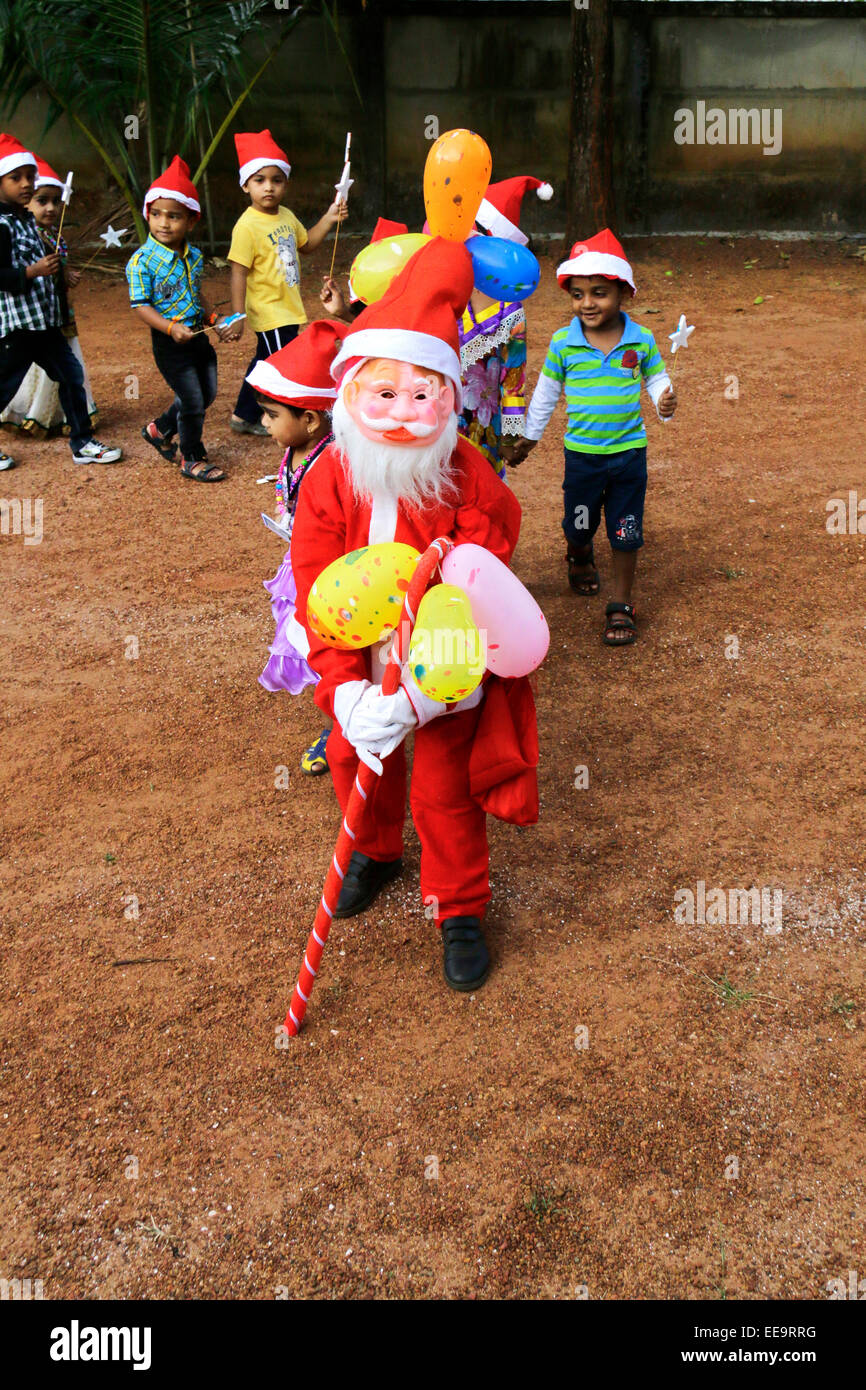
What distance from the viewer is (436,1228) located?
245cm

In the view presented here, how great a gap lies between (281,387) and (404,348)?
73 centimetres

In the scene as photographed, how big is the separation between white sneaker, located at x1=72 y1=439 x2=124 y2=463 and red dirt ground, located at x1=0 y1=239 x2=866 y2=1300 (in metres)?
1.29

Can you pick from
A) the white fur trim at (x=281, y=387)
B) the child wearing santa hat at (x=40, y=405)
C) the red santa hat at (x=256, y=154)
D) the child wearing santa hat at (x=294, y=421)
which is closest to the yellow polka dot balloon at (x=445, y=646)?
the child wearing santa hat at (x=294, y=421)

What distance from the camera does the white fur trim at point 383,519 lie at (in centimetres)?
276

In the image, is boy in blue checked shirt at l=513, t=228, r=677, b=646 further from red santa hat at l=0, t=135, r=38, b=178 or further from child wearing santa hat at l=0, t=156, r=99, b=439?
child wearing santa hat at l=0, t=156, r=99, b=439

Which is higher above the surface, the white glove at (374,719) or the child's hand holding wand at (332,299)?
the child's hand holding wand at (332,299)

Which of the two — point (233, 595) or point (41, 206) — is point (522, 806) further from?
point (41, 206)

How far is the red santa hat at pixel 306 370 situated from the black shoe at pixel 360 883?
1.35 m

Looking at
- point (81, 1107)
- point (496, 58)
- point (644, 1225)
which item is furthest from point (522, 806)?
point (496, 58)

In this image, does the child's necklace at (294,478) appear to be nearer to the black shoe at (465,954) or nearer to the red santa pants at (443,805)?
the red santa pants at (443,805)

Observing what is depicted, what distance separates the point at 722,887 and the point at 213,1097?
1589mm

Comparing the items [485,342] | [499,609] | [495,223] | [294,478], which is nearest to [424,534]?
[499,609]

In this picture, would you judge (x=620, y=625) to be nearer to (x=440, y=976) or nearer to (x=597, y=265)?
(x=597, y=265)

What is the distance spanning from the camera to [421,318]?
2643 millimetres
